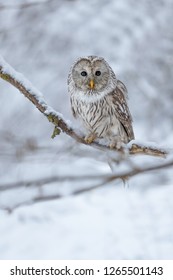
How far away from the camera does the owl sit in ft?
13.4

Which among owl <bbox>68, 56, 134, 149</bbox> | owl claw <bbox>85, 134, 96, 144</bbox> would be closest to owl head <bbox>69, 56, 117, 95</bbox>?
owl <bbox>68, 56, 134, 149</bbox>

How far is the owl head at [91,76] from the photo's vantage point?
4164 millimetres

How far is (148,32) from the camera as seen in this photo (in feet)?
24.0

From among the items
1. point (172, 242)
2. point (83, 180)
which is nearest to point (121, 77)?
point (172, 242)

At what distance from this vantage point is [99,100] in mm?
4133

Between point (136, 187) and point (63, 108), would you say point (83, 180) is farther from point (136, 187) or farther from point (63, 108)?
point (63, 108)

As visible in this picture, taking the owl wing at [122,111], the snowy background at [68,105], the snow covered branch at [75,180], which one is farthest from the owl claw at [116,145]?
the snow covered branch at [75,180]

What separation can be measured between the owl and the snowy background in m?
0.79

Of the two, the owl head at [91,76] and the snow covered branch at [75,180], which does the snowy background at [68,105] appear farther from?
the snow covered branch at [75,180]

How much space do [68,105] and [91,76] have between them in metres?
2.57

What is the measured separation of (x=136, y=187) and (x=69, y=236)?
127 cm

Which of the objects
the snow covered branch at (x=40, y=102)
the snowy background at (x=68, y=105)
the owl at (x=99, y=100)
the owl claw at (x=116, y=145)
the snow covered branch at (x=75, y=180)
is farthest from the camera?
the snowy background at (x=68, y=105)

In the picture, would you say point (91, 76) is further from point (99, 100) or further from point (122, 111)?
point (122, 111)

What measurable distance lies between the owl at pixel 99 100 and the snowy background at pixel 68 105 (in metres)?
0.79
